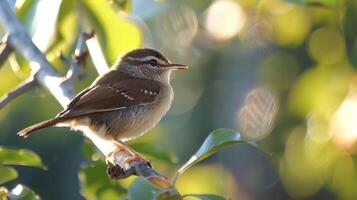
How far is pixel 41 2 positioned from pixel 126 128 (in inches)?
33.9

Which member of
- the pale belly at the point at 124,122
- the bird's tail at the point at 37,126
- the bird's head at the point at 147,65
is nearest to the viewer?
the bird's tail at the point at 37,126

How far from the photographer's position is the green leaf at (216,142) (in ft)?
10.8

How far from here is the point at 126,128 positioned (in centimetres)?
482

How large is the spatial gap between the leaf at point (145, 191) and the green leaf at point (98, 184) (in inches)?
43.7

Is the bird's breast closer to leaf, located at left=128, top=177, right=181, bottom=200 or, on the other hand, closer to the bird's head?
the bird's head

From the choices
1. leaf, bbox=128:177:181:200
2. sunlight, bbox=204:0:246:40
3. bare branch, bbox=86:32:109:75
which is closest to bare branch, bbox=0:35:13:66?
bare branch, bbox=86:32:109:75

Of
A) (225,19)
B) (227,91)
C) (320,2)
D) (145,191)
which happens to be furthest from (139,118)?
(227,91)

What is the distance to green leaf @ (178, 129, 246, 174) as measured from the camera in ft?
10.8

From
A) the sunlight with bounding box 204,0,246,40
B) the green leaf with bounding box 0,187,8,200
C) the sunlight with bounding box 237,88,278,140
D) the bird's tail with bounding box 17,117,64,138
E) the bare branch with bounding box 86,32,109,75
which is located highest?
the bare branch with bounding box 86,32,109,75

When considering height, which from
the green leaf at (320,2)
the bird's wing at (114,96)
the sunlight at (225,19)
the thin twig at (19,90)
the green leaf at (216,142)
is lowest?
the sunlight at (225,19)

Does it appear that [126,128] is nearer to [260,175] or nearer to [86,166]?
[86,166]

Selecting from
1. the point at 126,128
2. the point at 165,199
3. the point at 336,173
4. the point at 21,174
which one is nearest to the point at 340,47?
the point at 336,173

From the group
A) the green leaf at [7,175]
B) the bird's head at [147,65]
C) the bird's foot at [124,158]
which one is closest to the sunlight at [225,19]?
the bird's head at [147,65]

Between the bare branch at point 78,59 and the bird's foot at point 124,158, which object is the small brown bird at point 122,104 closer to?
the bare branch at point 78,59
